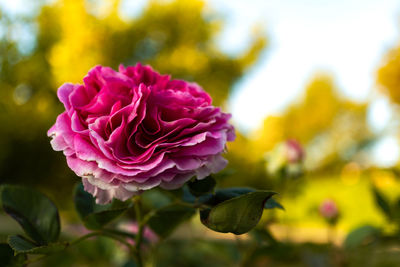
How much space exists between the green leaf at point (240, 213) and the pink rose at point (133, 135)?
4 cm

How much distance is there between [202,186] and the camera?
0.38m

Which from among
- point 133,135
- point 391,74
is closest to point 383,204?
point 133,135

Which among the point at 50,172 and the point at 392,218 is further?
the point at 50,172

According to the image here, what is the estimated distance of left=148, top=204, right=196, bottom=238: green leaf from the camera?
1.60 ft

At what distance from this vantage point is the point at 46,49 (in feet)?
22.6

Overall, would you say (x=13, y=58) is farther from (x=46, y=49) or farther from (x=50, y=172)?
(x=50, y=172)

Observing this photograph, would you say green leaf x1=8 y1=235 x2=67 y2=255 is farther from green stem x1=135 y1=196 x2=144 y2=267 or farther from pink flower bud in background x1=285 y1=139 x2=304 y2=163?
pink flower bud in background x1=285 y1=139 x2=304 y2=163

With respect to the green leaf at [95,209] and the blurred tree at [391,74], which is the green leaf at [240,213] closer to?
the green leaf at [95,209]

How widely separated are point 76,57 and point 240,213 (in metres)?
5.49

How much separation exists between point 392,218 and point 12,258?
0.66 metres

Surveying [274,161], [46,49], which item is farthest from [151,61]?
[274,161]

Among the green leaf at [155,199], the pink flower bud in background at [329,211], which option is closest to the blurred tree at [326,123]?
the pink flower bud in background at [329,211]

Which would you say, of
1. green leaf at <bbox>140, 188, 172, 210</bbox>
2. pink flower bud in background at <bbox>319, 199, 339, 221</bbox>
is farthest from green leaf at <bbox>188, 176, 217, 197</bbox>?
pink flower bud in background at <bbox>319, 199, 339, 221</bbox>

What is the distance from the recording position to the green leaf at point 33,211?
0.43m
